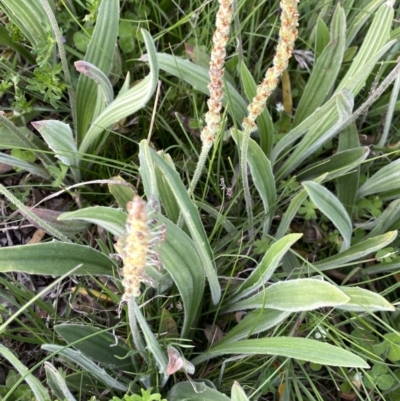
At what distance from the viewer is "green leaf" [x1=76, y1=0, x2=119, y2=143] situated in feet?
5.08

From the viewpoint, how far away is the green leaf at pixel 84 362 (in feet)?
3.90

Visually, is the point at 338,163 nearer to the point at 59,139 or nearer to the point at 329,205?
the point at 329,205

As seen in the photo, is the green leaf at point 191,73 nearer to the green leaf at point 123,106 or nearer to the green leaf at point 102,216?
the green leaf at point 123,106

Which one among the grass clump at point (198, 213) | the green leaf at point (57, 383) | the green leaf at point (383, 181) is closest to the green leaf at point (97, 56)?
the grass clump at point (198, 213)

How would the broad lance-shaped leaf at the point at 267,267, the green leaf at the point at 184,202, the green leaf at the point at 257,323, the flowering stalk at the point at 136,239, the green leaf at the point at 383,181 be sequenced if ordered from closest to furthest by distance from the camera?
the flowering stalk at the point at 136,239 < the green leaf at the point at 184,202 < the broad lance-shaped leaf at the point at 267,267 < the green leaf at the point at 257,323 < the green leaf at the point at 383,181

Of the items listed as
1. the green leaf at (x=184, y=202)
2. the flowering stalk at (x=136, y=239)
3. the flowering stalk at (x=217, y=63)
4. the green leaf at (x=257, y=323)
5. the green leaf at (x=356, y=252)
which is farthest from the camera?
the green leaf at (x=356, y=252)

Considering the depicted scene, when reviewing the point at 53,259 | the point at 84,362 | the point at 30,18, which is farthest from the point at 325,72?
the point at 84,362

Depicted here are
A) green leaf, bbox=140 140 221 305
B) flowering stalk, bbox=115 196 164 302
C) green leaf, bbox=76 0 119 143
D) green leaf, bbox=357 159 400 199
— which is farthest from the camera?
green leaf, bbox=357 159 400 199

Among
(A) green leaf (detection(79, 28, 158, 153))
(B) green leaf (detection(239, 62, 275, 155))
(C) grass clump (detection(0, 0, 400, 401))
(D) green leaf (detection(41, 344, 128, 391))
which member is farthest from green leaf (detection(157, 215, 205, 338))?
(B) green leaf (detection(239, 62, 275, 155))

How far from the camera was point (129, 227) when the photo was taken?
612mm

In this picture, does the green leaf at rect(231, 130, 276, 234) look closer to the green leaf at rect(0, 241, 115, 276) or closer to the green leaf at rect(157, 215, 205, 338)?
the green leaf at rect(157, 215, 205, 338)

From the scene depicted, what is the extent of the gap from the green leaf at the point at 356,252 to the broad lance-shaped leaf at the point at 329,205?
0.04 m

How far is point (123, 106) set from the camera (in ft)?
4.72

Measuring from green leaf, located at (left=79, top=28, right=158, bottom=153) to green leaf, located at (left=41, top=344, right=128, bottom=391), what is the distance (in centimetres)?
63
